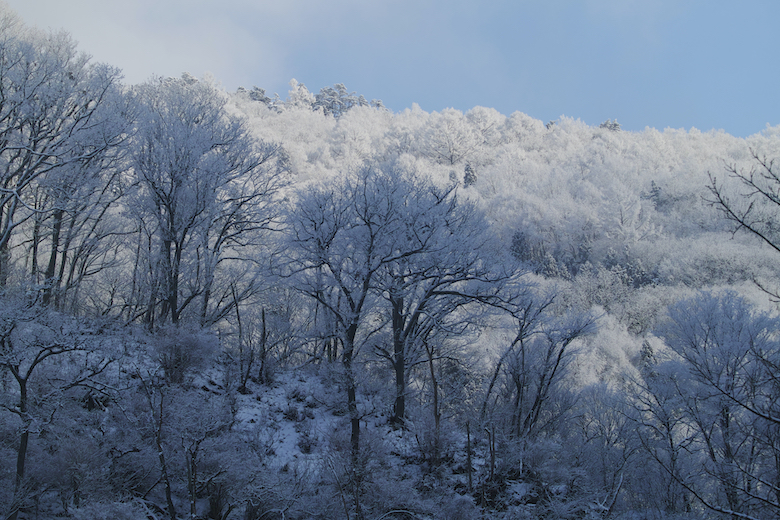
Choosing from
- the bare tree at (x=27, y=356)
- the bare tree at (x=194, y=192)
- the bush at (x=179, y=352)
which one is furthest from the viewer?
the bare tree at (x=194, y=192)

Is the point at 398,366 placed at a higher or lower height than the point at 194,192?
lower

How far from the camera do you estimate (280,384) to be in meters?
13.4

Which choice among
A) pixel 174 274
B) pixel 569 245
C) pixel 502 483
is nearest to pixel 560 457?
pixel 502 483

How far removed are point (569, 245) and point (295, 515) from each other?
49.0m

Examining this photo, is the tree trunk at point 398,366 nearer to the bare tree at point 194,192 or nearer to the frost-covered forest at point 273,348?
the frost-covered forest at point 273,348

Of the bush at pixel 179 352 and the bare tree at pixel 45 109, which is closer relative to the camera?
the bare tree at pixel 45 109

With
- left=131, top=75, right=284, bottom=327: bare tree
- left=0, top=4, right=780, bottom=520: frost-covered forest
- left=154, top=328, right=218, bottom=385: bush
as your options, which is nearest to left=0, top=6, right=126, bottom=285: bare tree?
left=0, top=4, right=780, bottom=520: frost-covered forest

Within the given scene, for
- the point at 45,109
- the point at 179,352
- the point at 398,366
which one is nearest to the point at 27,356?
the point at 179,352

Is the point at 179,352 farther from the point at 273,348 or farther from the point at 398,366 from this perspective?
the point at 398,366

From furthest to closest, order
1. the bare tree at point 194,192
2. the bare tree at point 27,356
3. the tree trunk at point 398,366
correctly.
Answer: the bare tree at point 194,192 → the tree trunk at point 398,366 → the bare tree at point 27,356

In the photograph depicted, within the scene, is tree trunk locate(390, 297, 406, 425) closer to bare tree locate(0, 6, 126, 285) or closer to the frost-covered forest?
the frost-covered forest

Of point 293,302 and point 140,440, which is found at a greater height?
point 293,302

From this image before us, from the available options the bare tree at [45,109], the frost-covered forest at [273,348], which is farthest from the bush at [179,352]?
the bare tree at [45,109]

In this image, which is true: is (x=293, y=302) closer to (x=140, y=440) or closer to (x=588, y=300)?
(x=140, y=440)
